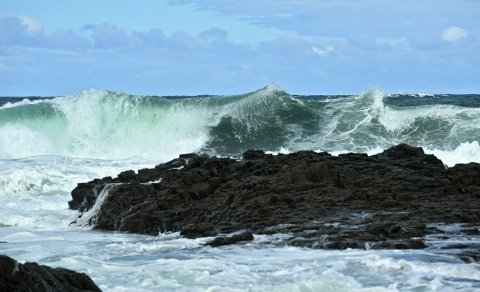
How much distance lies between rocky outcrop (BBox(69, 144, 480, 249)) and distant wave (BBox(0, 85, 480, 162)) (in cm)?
1319

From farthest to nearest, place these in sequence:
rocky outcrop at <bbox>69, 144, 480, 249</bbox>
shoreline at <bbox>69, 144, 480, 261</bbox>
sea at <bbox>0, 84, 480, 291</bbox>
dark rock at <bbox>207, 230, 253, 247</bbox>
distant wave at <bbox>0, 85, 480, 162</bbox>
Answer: distant wave at <bbox>0, 85, 480, 162</bbox> < rocky outcrop at <bbox>69, 144, 480, 249</bbox> < shoreline at <bbox>69, 144, 480, 261</bbox> < dark rock at <bbox>207, 230, 253, 247</bbox> < sea at <bbox>0, 84, 480, 291</bbox>

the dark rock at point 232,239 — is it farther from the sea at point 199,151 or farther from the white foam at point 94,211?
the white foam at point 94,211

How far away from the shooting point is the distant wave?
30266 mm

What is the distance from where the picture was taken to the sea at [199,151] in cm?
862

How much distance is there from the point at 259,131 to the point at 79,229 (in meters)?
17.8

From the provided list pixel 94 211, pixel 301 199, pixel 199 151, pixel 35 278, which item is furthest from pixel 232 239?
pixel 199 151

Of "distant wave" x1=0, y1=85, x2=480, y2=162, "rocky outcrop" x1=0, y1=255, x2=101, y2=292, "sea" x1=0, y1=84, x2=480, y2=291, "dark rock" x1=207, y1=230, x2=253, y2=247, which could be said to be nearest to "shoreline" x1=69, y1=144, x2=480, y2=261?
"dark rock" x1=207, y1=230, x2=253, y2=247

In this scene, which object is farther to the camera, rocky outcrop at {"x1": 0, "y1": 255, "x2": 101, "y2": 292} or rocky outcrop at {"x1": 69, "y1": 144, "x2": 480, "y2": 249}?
rocky outcrop at {"x1": 69, "y1": 144, "x2": 480, "y2": 249}

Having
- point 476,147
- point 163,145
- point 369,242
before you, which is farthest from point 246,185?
point 163,145

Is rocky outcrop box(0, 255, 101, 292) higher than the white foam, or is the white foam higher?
rocky outcrop box(0, 255, 101, 292)

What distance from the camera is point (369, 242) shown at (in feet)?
32.8

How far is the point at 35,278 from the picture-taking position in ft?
19.6

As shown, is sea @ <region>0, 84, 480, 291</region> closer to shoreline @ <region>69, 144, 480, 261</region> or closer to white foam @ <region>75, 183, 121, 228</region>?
white foam @ <region>75, 183, 121, 228</region>

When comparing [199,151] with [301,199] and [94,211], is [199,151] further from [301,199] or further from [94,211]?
[301,199]
